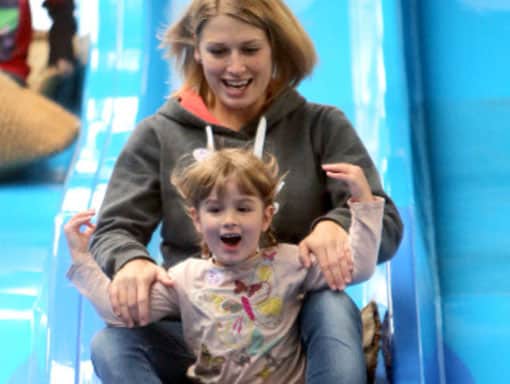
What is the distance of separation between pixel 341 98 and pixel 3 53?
1.21 metres

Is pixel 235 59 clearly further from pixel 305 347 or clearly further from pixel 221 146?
pixel 305 347

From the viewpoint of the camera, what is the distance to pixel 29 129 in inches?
115

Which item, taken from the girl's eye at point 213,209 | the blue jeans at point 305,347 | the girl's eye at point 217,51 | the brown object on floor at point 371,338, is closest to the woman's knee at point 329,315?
the blue jeans at point 305,347

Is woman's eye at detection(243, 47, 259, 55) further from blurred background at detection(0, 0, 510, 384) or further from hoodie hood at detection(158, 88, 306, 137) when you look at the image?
blurred background at detection(0, 0, 510, 384)

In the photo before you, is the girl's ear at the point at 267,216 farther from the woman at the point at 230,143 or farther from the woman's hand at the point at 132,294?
the woman's hand at the point at 132,294

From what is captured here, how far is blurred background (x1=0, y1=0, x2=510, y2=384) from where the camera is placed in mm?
1897

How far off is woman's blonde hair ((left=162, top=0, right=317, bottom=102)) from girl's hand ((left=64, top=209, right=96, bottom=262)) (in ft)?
1.49

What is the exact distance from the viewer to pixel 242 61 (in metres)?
1.71

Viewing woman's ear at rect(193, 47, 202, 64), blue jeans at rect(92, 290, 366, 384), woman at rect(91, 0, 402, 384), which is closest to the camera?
blue jeans at rect(92, 290, 366, 384)

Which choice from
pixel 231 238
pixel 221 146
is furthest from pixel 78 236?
pixel 221 146

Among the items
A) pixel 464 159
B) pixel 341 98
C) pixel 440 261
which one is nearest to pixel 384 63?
pixel 341 98

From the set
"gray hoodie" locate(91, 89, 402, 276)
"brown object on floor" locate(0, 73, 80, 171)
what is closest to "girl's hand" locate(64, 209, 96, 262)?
"gray hoodie" locate(91, 89, 402, 276)

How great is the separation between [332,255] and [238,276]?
158 mm

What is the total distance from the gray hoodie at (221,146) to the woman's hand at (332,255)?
4.5 inches
